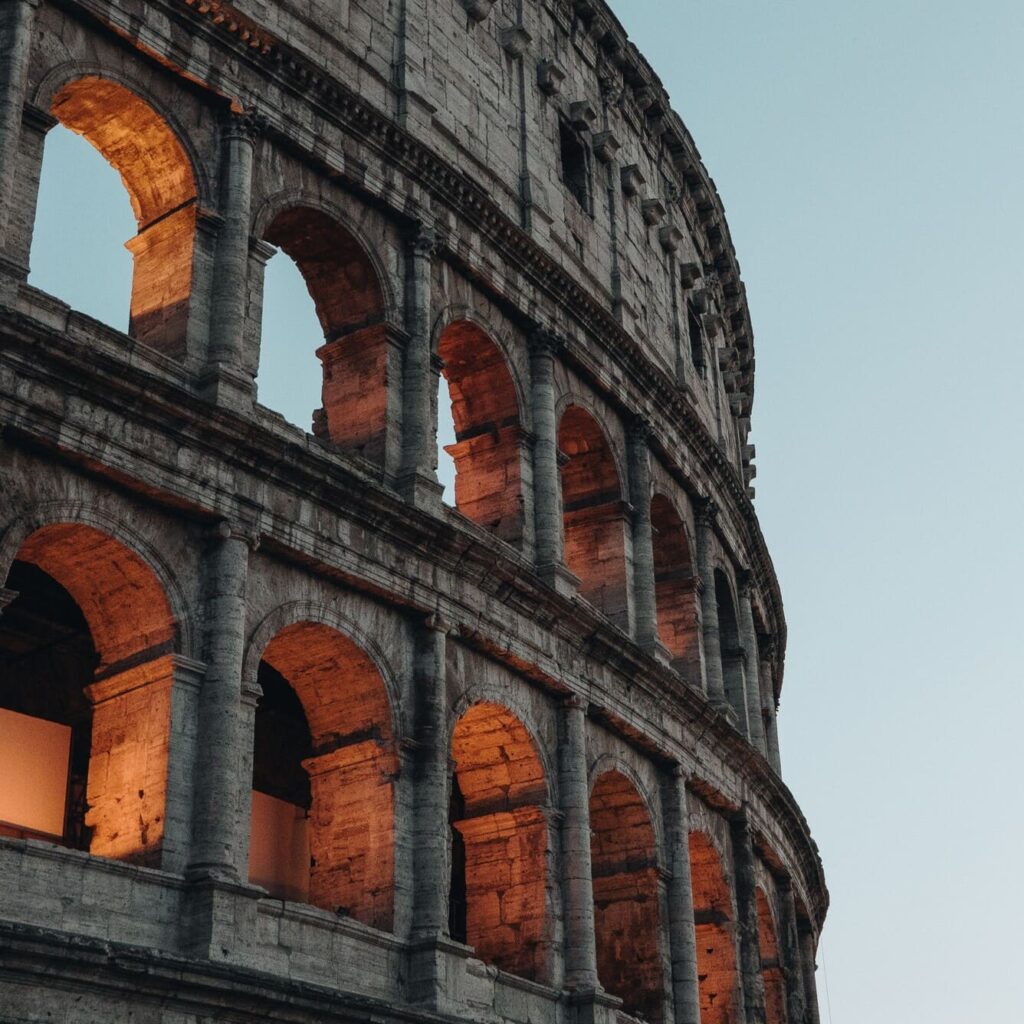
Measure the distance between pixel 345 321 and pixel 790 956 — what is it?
1320cm

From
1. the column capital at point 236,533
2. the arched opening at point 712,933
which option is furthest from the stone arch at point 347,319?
the arched opening at point 712,933

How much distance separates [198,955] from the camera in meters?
14.6

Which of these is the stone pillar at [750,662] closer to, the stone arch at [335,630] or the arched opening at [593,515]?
the arched opening at [593,515]

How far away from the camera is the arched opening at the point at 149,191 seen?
57.5 ft

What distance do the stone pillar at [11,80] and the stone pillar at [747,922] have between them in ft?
46.1

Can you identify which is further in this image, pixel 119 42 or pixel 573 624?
pixel 573 624

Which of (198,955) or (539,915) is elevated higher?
(539,915)

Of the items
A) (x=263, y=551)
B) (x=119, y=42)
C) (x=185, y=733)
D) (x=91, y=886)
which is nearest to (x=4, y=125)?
(x=119, y=42)

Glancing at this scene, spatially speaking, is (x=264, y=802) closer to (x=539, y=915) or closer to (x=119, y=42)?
(x=539, y=915)

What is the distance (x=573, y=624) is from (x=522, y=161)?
22.7ft

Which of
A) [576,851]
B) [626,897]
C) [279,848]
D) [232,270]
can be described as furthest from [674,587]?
[232,270]

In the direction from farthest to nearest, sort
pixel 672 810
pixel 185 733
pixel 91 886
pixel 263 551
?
pixel 672 810 < pixel 263 551 < pixel 185 733 < pixel 91 886

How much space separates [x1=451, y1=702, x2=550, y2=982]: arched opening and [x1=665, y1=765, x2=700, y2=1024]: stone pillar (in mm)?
3083

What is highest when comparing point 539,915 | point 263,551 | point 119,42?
point 119,42
